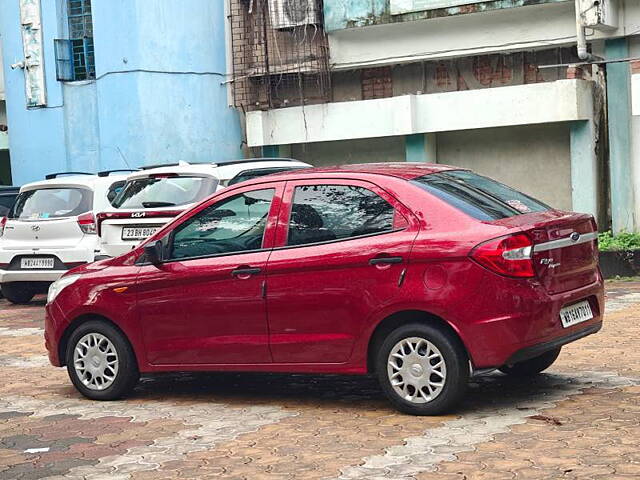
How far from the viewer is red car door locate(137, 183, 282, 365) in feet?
27.3

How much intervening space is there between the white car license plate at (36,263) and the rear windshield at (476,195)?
8647 millimetres

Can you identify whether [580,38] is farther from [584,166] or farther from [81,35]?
[81,35]

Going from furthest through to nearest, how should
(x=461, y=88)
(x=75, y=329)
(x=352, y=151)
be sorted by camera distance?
1. (x=352, y=151)
2. (x=461, y=88)
3. (x=75, y=329)

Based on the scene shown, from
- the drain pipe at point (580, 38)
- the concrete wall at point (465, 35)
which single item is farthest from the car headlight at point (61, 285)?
the concrete wall at point (465, 35)

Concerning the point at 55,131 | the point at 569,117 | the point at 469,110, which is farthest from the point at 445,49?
the point at 55,131

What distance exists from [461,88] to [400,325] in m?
15.5

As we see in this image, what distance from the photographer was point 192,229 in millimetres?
8781

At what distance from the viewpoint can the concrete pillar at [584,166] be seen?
69.3ft

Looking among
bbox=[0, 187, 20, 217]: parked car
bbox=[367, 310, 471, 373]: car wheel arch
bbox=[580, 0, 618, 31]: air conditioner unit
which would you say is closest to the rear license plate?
bbox=[0, 187, 20, 217]: parked car

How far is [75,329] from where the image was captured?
923 cm

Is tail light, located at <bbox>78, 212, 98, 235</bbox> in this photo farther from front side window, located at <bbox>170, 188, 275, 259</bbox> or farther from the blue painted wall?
the blue painted wall

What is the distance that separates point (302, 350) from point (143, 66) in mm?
16830

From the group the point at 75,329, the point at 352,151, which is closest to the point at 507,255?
the point at 75,329

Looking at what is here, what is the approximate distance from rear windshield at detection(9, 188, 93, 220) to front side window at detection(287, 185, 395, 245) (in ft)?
26.3
